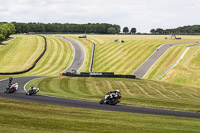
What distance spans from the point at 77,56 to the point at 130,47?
2044 cm

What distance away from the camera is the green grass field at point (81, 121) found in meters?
18.6

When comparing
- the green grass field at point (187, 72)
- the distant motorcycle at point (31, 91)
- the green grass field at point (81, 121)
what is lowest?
the green grass field at point (187, 72)

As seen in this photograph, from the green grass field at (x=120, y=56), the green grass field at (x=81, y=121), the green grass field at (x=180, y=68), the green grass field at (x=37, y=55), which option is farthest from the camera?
the green grass field at (x=37, y=55)

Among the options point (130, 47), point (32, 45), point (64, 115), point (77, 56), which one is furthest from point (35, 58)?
point (64, 115)

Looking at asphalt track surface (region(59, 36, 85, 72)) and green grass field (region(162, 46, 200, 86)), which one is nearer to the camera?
green grass field (region(162, 46, 200, 86))

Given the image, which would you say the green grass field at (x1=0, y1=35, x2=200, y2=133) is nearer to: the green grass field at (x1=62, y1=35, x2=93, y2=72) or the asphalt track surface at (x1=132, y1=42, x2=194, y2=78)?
the green grass field at (x1=62, y1=35, x2=93, y2=72)

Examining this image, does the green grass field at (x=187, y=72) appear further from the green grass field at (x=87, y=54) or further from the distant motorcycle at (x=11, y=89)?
the distant motorcycle at (x=11, y=89)

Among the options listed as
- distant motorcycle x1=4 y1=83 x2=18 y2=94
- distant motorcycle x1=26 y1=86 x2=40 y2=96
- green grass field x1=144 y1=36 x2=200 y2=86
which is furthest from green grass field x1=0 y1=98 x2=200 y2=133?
green grass field x1=144 y1=36 x2=200 y2=86

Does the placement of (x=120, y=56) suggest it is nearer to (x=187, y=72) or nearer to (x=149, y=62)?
(x=149, y=62)

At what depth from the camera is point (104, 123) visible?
20.8 meters

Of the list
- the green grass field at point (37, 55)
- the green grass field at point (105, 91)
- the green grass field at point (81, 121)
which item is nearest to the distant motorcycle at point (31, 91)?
the green grass field at point (105, 91)

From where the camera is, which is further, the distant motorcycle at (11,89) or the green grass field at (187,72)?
the green grass field at (187,72)

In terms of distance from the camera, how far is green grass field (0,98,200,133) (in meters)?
18.6

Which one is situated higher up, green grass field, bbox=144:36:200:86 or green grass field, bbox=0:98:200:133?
green grass field, bbox=0:98:200:133
